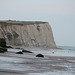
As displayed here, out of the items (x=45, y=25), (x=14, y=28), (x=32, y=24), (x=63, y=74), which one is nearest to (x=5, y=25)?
(x=14, y=28)

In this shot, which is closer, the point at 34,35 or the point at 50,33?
the point at 34,35

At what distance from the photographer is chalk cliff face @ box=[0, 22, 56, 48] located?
9962 centimetres

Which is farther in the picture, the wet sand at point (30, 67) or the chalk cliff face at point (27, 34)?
the chalk cliff face at point (27, 34)

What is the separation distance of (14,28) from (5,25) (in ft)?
13.1

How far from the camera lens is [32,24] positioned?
110 m

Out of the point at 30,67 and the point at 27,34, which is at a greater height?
the point at 30,67

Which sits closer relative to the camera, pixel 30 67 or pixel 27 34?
pixel 30 67

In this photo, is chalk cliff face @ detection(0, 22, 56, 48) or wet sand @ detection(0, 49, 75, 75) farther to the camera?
chalk cliff face @ detection(0, 22, 56, 48)

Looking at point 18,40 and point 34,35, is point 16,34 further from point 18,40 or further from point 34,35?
point 34,35

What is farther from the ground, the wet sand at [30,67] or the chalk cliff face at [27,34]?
the wet sand at [30,67]

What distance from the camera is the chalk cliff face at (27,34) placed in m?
99.6

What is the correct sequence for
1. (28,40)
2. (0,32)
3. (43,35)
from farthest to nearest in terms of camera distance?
(43,35) → (28,40) → (0,32)

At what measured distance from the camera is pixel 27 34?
106 m

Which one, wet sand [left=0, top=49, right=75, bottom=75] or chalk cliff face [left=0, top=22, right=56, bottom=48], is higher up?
wet sand [left=0, top=49, right=75, bottom=75]
